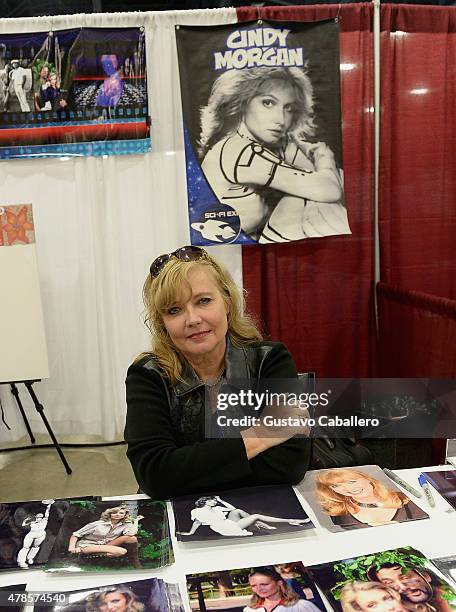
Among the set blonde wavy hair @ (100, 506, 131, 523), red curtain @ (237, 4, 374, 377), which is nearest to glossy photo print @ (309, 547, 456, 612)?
blonde wavy hair @ (100, 506, 131, 523)

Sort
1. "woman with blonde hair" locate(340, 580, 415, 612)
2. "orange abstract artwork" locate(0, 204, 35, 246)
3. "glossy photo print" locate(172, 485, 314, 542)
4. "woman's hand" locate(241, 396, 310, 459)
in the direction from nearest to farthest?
"woman with blonde hair" locate(340, 580, 415, 612) < "glossy photo print" locate(172, 485, 314, 542) < "woman's hand" locate(241, 396, 310, 459) < "orange abstract artwork" locate(0, 204, 35, 246)

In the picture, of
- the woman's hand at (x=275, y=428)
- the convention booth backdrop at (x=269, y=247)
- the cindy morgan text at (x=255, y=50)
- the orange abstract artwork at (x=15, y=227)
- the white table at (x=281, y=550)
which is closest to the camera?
the white table at (x=281, y=550)

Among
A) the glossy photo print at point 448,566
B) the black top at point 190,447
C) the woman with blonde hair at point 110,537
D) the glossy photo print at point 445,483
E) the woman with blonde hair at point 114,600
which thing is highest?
the black top at point 190,447

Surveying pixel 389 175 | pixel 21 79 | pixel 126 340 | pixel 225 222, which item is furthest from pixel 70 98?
pixel 389 175

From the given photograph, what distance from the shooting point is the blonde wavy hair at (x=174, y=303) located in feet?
4.57

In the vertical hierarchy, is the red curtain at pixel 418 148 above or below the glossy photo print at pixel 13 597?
above

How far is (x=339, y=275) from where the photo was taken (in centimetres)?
353

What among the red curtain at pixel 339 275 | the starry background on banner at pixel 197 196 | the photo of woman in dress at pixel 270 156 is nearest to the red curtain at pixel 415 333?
the red curtain at pixel 339 275

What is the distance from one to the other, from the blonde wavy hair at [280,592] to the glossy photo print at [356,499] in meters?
0.19

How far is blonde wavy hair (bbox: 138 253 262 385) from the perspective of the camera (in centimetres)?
139

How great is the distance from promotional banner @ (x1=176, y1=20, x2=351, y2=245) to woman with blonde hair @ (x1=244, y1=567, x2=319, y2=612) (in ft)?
8.32

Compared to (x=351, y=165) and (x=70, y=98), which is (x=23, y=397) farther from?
(x=351, y=165)

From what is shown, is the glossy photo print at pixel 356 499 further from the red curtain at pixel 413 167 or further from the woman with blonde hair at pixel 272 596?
the red curtain at pixel 413 167

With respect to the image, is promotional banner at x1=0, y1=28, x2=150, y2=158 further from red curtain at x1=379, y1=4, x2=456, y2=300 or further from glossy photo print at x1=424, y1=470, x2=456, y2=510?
glossy photo print at x1=424, y1=470, x2=456, y2=510
